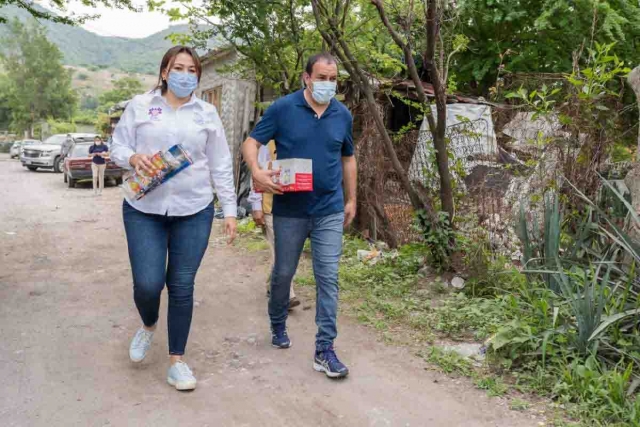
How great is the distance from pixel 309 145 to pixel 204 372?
5.38ft

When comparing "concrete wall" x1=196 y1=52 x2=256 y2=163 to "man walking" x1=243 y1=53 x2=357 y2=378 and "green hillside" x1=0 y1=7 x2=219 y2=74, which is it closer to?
"man walking" x1=243 y1=53 x2=357 y2=378

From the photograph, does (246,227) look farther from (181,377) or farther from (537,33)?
(537,33)

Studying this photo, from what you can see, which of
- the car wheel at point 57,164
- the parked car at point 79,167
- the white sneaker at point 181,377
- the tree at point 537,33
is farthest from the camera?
the car wheel at point 57,164

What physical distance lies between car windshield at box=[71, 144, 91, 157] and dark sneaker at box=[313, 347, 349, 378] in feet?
54.6

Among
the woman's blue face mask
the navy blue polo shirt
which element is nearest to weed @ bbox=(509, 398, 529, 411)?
the navy blue polo shirt

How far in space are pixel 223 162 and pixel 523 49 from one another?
1212cm

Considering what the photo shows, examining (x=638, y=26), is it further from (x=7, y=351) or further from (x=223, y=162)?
(x=7, y=351)

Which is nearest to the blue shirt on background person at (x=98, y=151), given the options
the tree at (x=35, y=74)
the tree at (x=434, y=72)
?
the tree at (x=434, y=72)

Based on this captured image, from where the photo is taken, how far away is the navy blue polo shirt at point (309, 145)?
3844mm

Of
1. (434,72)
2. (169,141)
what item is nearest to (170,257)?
(169,141)

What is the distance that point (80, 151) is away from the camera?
1889cm

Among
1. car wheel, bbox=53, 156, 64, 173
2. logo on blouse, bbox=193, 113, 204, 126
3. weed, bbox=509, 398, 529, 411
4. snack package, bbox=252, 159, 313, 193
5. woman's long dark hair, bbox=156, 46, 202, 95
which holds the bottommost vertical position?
car wheel, bbox=53, 156, 64, 173

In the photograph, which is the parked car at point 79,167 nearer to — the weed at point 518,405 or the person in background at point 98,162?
the person in background at point 98,162

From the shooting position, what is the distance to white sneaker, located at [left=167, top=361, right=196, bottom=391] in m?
3.58
